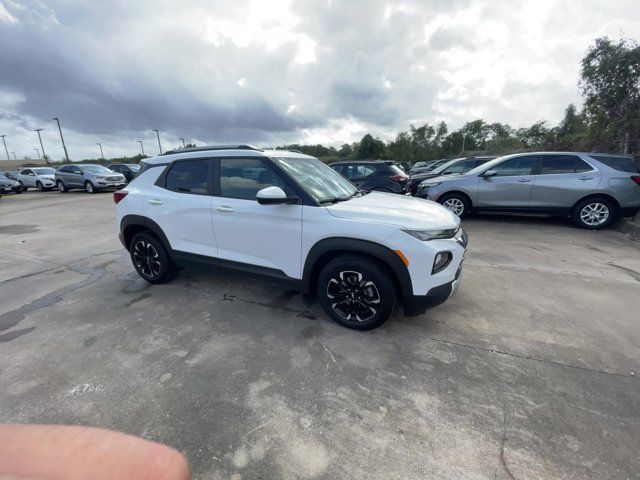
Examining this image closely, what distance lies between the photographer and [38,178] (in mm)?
20062

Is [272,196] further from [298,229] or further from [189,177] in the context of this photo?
[189,177]

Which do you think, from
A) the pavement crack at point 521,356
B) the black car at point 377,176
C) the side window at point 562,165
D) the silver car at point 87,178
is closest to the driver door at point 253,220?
the pavement crack at point 521,356

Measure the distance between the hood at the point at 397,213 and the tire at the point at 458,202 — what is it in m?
4.91

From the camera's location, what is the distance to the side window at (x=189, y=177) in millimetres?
3527

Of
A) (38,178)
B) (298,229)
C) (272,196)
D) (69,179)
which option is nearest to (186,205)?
(272,196)

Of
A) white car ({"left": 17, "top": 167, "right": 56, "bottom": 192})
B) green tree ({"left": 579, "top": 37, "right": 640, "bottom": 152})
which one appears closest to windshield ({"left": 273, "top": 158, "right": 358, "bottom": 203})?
green tree ({"left": 579, "top": 37, "right": 640, "bottom": 152})

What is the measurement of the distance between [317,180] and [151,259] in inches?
99.7

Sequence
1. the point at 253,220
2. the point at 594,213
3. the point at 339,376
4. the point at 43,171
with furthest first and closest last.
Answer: the point at 43,171 < the point at 594,213 < the point at 253,220 < the point at 339,376

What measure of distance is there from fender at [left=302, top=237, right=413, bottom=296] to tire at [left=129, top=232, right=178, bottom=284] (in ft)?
7.22

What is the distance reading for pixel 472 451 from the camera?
1.82 m

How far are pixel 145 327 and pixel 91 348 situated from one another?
463mm

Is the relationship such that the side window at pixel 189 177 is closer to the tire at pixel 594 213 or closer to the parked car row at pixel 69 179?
the tire at pixel 594 213

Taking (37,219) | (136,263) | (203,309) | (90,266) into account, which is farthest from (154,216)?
(37,219)

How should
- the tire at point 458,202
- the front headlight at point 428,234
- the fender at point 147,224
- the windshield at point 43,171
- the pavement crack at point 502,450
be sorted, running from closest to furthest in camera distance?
the pavement crack at point 502,450, the front headlight at point 428,234, the fender at point 147,224, the tire at point 458,202, the windshield at point 43,171
